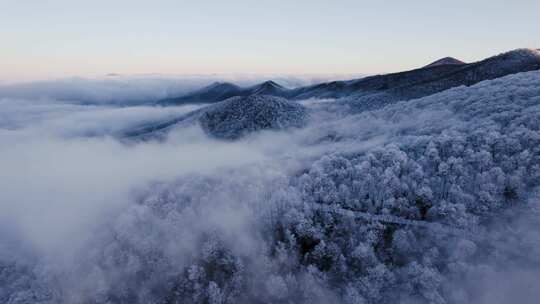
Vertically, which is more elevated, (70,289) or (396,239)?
(396,239)

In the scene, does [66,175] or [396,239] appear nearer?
[396,239]

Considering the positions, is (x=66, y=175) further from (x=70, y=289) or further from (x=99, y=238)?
(x=70, y=289)

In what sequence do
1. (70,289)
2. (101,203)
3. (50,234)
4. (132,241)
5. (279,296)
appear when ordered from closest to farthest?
1. (279,296)
2. (70,289)
3. (132,241)
4. (50,234)
5. (101,203)

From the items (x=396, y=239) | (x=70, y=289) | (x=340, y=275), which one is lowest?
(x=70, y=289)

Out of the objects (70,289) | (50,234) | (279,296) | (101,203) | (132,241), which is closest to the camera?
(279,296)

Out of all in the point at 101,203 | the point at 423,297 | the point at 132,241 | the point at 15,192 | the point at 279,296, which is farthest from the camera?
the point at 15,192

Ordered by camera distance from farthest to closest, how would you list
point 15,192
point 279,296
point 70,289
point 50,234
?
point 15,192 → point 50,234 → point 70,289 → point 279,296

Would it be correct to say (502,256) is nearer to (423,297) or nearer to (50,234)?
(423,297)

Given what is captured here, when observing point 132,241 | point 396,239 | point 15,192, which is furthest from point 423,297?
point 15,192

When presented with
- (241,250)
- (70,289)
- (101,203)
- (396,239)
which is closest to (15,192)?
(101,203)
